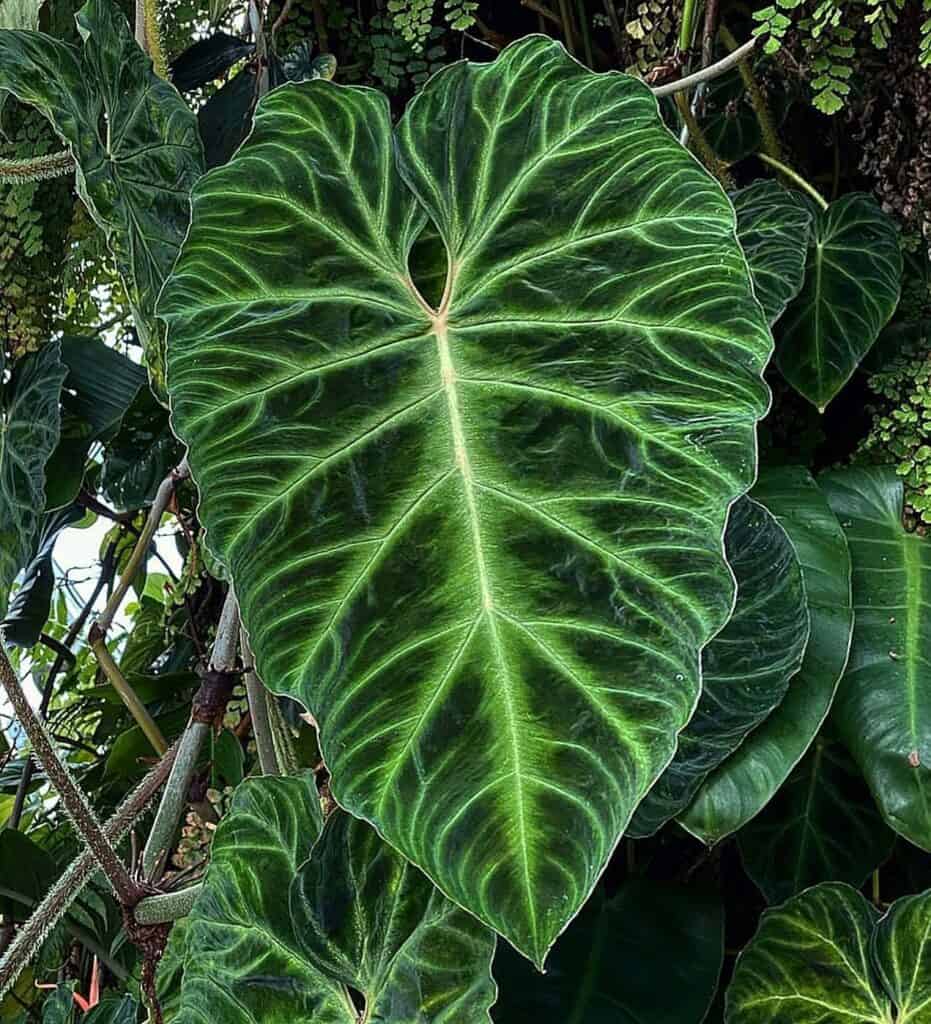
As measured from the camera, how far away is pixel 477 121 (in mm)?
681

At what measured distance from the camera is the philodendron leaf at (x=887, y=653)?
791 mm

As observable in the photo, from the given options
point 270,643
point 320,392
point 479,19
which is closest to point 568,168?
point 320,392

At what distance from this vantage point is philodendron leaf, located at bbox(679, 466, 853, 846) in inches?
29.9

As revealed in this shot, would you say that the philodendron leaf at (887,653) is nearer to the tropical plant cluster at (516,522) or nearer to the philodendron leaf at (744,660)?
the tropical plant cluster at (516,522)

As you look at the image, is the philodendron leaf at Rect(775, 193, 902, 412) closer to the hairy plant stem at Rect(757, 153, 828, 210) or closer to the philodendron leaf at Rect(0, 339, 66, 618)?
the hairy plant stem at Rect(757, 153, 828, 210)

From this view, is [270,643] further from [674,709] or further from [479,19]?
[479,19]

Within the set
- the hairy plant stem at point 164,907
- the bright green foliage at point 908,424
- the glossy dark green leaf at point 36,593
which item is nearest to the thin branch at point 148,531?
the glossy dark green leaf at point 36,593

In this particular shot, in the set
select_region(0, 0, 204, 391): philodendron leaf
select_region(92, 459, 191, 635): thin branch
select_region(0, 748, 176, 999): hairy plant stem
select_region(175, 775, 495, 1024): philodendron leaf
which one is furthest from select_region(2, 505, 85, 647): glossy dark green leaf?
select_region(175, 775, 495, 1024): philodendron leaf

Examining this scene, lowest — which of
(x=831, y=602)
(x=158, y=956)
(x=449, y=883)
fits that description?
(x=158, y=956)

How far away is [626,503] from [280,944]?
36 centimetres

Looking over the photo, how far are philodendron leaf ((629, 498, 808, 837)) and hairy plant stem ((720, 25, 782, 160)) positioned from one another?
21.8 inches

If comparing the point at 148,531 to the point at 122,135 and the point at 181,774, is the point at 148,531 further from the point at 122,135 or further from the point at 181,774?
the point at 122,135

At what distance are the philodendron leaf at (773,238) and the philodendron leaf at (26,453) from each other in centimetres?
63

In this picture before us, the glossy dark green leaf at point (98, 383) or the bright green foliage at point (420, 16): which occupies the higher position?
the bright green foliage at point (420, 16)
